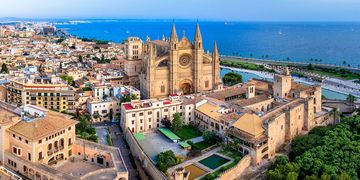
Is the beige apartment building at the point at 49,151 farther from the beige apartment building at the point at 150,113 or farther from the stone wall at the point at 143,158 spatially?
the beige apartment building at the point at 150,113

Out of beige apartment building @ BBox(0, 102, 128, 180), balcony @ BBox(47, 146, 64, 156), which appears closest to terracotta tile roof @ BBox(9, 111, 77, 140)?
beige apartment building @ BBox(0, 102, 128, 180)

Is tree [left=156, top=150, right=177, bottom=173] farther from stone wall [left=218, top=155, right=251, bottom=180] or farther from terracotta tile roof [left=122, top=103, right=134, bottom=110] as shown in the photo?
terracotta tile roof [left=122, top=103, right=134, bottom=110]

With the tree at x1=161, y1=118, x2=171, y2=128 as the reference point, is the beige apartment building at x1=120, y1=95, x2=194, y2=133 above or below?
above

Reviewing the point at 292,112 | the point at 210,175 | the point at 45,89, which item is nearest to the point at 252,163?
the point at 210,175

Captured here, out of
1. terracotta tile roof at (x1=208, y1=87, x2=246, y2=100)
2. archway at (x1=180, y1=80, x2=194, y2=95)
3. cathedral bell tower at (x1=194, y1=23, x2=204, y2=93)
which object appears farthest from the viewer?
archway at (x1=180, y1=80, x2=194, y2=95)

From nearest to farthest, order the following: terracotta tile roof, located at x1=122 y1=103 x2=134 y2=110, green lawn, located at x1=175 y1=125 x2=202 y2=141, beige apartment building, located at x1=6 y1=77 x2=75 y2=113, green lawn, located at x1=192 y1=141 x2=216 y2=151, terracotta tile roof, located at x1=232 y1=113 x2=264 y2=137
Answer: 1. terracotta tile roof, located at x1=232 y1=113 x2=264 y2=137
2. green lawn, located at x1=192 y1=141 x2=216 y2=151
3. green lawn, located at x1=175 y1=125 x2=202 y2=141
4. terracotta tile roof, located at x1=122 y1=103 x2=134 y2=110
5. beige apartment building, located at x1=6 y1=77 x2=75 y2=113

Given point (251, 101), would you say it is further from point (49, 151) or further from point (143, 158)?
point (49, 151)

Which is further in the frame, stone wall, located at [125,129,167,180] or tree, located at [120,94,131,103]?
tree, located at [120,94,131,103]

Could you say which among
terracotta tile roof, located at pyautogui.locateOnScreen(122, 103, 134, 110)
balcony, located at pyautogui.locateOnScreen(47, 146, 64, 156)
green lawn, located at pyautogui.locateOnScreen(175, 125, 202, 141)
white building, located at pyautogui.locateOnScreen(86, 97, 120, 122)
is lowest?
green lawn, located at pyautogui.locateOnScreen(175, 125, 202, 141)
